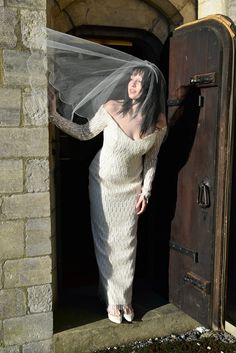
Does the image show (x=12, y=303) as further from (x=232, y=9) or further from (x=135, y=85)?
(x=232, y=9)

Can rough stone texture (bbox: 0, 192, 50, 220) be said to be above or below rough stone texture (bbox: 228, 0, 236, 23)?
below

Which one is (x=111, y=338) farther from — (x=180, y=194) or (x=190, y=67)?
(x=190, y=67)

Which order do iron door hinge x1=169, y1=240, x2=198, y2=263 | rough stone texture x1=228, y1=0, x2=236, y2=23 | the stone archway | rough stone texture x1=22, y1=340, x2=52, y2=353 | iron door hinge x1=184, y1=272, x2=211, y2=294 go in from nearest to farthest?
rough stone texture x1=22, y1=340, x2=52, y2=353 → iron door hinge x1=184, y1=272, x2=211, y2=294 → iron door hinge x1=169, y1=240, x2=198, y2=263 → rough stone texture x1=228, y1=0, x2=236, y2=23 → the stone archway

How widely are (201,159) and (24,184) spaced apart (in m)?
1.28

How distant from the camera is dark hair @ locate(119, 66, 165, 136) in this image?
10.1 feet

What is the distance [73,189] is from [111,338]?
7.56ft

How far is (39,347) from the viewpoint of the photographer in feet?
10.2

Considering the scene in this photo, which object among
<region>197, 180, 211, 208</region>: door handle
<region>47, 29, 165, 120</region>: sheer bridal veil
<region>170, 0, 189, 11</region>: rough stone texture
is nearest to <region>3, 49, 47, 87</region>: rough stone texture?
<region>47, 29, 165, 120</region>: sheer bridal veil

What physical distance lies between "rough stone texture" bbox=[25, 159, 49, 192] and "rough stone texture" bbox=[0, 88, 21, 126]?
0.94ft

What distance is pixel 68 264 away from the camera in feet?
16.0

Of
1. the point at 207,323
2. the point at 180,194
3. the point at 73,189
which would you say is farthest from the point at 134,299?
the point at 73,189

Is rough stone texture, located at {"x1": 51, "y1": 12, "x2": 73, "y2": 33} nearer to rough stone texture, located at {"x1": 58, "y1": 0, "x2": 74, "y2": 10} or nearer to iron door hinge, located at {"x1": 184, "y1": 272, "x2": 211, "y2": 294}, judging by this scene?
rough stone texture, located at {"x1": 58, "y1": 0, "x2": 74, "y2": 10}

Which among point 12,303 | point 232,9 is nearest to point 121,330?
point 12,303

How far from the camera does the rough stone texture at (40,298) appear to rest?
3.03 metres
